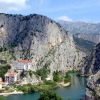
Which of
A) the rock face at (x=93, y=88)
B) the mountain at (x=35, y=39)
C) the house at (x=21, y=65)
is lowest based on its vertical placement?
the rock face at (x=93, y=88)

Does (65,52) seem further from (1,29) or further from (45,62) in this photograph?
(1,29)

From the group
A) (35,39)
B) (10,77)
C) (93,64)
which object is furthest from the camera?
(93,64)

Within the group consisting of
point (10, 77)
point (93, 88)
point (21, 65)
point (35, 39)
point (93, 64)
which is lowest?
point (93, 88)

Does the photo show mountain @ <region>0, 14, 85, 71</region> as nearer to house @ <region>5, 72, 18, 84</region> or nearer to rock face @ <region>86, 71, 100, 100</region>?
house @ <region>5, 72, 18, 84</region>

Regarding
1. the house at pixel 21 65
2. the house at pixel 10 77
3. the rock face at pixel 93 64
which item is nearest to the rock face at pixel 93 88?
the house at pixel 10 77

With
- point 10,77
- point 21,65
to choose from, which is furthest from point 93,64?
point 10,77

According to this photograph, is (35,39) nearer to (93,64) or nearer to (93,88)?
(93,64)

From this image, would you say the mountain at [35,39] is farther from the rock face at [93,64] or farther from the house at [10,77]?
the house at [10,77]

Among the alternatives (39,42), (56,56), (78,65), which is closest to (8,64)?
(39,42)
